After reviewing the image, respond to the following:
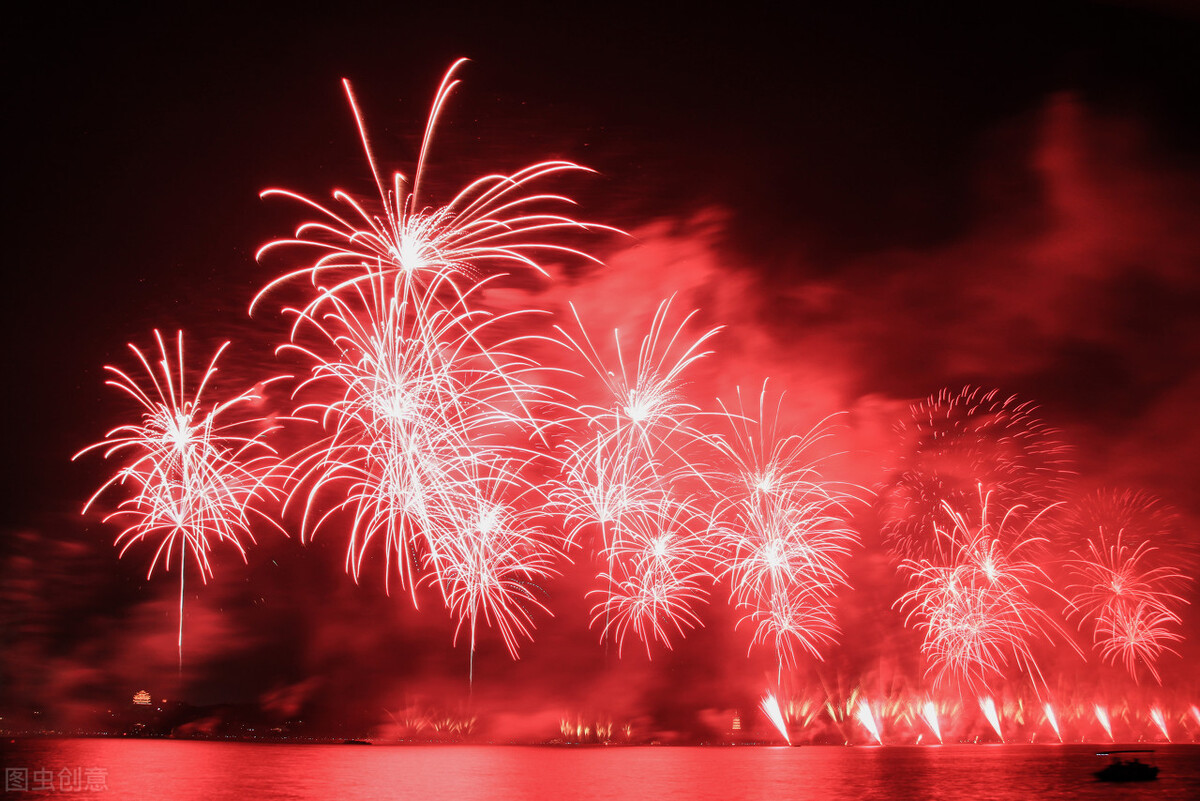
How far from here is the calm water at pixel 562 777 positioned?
30203 mm

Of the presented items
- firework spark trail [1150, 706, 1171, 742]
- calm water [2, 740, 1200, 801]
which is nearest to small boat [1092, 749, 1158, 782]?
calm water [2, 740, 1200, 801]

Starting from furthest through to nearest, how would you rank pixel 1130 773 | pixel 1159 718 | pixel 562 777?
pixel 1159 718 < pixel 1130 773 < pixel 562 777

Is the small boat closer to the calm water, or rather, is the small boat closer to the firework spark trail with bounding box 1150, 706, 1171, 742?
the calm water

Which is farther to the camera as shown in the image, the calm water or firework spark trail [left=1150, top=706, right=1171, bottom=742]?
firework spark trail [left=1150, top=706, right=1171, bottom=742]

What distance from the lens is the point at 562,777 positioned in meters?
37.5

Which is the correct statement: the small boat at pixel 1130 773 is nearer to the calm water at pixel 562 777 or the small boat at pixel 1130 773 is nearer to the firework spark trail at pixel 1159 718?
the calm water at pixel 562 777

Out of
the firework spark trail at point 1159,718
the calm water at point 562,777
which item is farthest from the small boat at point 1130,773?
the firework spark trail at point 1159,718

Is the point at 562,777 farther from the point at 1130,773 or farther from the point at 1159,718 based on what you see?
the point at 1159,718

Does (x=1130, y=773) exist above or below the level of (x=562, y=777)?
below

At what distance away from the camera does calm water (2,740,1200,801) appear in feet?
99.1

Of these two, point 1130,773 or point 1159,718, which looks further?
point 1159,718

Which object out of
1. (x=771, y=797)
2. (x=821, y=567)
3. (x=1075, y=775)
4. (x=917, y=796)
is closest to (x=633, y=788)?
(x=771, y=797)

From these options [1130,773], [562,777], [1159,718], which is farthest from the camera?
[1159,718]

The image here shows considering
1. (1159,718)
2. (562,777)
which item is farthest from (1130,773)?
(1159,718)
